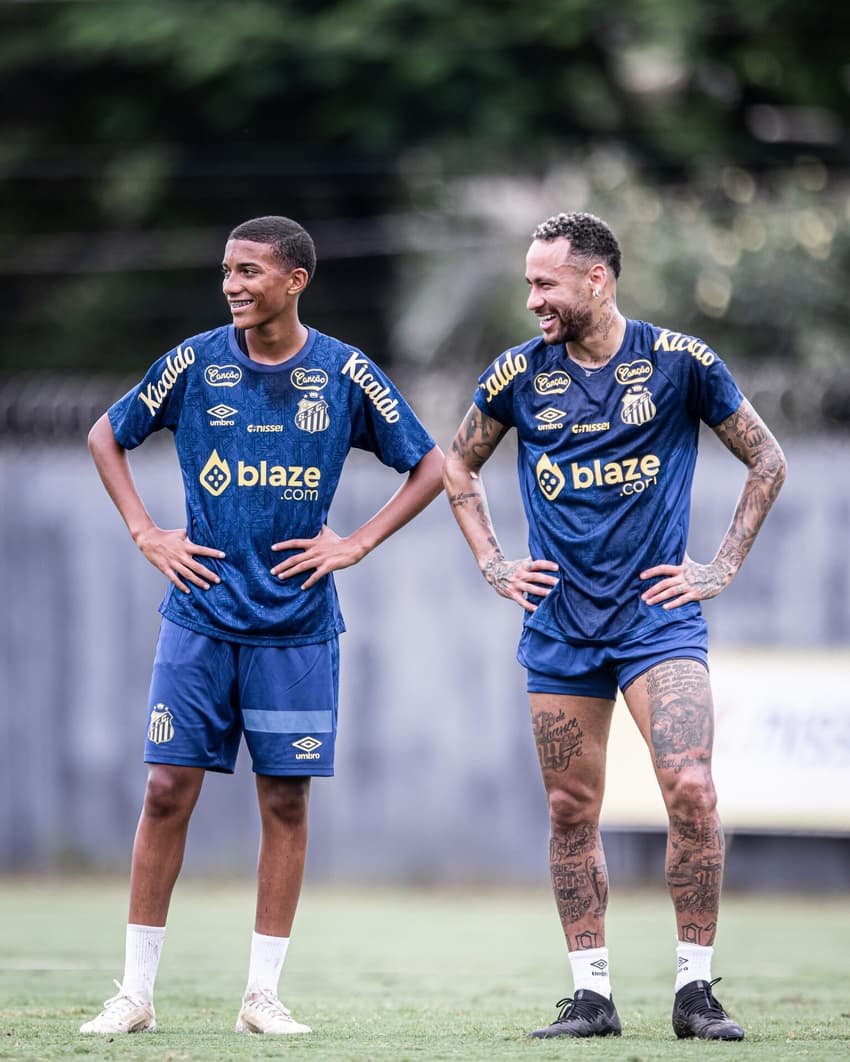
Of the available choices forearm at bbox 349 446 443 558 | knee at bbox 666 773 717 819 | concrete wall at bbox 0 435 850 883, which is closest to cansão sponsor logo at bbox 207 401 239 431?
forearm at bbox 349 446 443 558

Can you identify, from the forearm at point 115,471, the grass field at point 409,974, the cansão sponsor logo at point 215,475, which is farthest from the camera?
the forearm at point 115,471

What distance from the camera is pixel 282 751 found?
18.6 feet

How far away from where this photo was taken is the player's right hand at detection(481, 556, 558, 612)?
18.8 ft

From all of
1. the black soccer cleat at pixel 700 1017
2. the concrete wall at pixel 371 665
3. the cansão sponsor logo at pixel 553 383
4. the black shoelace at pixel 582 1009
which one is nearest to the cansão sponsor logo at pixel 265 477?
the cansão sponsor logo at pixel 553 383

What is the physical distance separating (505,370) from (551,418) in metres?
0.25

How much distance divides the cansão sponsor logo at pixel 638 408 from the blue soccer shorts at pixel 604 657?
0.63 metres

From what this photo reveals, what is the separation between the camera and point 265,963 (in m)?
5.65

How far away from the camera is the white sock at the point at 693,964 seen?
5.42m

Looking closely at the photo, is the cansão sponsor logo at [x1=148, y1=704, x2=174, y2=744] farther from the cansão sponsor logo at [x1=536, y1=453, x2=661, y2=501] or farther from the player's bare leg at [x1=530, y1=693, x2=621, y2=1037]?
the cansão sponsor logo at [x1=536, y1=453, x2=661, y2=501]

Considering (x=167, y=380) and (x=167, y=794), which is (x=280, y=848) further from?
(x=167, y=380)

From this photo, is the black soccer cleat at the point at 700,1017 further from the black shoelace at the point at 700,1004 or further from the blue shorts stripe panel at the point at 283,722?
the blue shorts stripe panel at the point at 283,722

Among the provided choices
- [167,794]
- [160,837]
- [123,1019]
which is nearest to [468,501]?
[167,794]

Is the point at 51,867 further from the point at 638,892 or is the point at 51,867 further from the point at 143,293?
the point at 143,293

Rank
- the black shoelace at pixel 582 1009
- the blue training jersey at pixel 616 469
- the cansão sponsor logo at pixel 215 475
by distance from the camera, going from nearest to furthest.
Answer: the black shoelace at pixel 582 1009 → the blue training jersey at pixel 616 469 → the cansão sponsor logo at pixel 215 475
